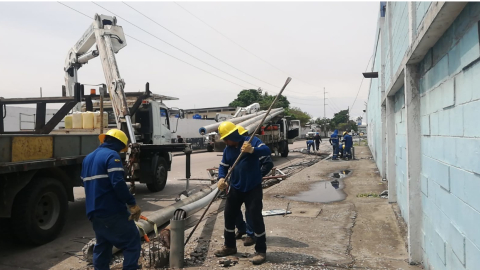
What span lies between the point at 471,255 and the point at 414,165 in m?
1.88

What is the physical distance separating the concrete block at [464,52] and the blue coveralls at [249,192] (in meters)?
2.46

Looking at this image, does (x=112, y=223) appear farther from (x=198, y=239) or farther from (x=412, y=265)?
(x=412, y=265)

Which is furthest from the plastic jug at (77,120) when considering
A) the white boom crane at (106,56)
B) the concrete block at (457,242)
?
the concrete block at (457,242)

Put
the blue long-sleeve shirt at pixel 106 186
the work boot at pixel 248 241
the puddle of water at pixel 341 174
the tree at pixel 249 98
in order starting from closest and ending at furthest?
the blue long-sleeve shirt at pixel 106 186
the work boot at pixel 248 241
the puddle of water at pixel 341 174
the tree at pixel 249 98

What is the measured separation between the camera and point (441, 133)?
133 inches

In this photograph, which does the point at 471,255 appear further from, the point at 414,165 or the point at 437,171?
the point at 414,165

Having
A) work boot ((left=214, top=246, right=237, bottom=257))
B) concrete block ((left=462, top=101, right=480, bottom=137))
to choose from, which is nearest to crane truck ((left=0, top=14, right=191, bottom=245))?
work boot ((left=214, top=246, right=237, bottom=257))

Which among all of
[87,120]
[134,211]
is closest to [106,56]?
[87,120]

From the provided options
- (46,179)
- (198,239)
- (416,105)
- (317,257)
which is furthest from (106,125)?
(416,105)

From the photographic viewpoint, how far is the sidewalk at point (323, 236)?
4.60 m

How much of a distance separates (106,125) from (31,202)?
422cm

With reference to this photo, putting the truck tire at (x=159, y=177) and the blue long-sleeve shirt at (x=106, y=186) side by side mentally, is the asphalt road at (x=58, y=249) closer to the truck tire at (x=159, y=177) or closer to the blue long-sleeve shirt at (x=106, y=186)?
the truck tire at (x=159, y=177)

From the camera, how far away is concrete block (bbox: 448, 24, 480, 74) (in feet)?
8.06

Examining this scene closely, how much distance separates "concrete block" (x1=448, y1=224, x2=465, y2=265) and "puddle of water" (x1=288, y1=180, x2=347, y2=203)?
17.9 feet
